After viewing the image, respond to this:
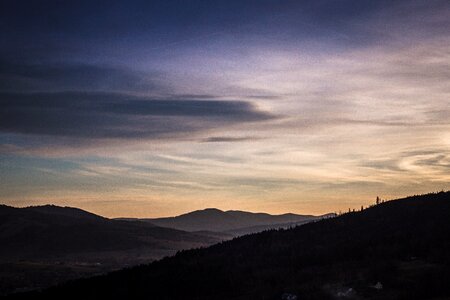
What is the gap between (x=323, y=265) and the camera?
4672 cm

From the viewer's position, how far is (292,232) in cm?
6606

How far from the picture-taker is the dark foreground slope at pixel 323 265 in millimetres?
37688

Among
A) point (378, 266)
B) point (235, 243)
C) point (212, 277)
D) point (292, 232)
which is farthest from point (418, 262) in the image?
point (235, 243)

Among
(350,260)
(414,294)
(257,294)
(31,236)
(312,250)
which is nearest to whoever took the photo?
(414,294)

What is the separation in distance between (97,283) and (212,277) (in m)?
13.9

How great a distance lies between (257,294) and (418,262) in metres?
12.9

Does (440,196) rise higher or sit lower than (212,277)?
higher

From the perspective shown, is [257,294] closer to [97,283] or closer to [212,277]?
[212,277]

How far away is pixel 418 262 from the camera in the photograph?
4191cm

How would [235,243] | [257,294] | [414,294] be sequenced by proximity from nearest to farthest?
[414,294]
[257,294]
[235,243]

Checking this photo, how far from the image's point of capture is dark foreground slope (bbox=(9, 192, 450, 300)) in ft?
124

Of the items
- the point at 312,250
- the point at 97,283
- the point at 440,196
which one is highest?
the point at 440,196

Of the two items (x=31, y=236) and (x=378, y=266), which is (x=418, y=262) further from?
(x=31, y=236)

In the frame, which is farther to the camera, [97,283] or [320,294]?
[97,283]
